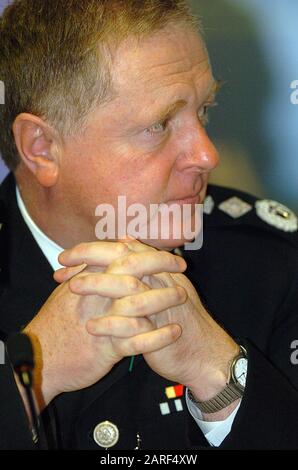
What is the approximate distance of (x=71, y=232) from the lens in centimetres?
164

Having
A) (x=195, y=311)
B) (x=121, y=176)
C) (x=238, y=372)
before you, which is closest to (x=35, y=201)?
(x=121, y=176)

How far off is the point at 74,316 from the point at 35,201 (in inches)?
15.1

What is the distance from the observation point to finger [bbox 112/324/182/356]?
128 centimetres

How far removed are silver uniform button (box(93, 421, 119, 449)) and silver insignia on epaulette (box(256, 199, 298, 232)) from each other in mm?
607

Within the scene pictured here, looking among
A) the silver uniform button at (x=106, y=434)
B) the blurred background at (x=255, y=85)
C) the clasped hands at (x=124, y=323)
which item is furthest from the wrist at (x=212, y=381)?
the blurred background at (x=255, y=85)

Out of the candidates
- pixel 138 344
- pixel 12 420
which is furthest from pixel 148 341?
pixel 12 420

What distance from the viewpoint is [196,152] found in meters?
1.51

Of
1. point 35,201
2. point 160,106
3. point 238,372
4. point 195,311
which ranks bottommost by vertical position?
point 238,372

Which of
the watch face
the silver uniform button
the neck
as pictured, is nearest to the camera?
the watch face

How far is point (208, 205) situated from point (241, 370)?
551mm

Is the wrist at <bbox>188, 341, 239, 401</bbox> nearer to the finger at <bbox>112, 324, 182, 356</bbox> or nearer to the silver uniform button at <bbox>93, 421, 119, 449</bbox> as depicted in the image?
the finger at <bbox>112, 324, 182, 356</bbox>

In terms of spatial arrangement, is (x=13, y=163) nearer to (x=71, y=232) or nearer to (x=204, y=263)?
(x=71, y=232)

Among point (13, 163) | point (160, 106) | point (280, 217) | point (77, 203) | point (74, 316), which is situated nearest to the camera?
point (74, 316)

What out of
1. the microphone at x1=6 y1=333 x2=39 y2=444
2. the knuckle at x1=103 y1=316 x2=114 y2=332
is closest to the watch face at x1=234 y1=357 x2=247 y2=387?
the knuckle at x1=103 y1=316 x2=114 y2=332
